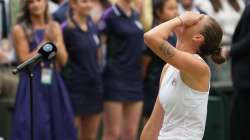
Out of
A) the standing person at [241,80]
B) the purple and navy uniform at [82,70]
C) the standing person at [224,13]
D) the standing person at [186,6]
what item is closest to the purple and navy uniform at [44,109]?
the purple and navy uniform at [82,70]

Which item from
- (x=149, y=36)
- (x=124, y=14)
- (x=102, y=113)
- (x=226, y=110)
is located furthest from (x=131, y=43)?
(x=149, y=36)

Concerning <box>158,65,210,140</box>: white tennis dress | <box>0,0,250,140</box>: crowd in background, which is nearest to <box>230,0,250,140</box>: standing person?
<box>0,0,250,140</box>: crowd in background

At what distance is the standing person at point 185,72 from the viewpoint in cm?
425

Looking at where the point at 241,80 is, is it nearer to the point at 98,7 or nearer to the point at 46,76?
the point at 46,76

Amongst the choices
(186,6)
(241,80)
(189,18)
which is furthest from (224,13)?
(189,18)

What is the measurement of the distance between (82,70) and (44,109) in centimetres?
89

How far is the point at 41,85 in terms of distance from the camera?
669cm

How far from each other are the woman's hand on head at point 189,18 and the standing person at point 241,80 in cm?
211

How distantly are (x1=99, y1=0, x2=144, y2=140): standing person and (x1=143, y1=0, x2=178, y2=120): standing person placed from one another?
0.32ft

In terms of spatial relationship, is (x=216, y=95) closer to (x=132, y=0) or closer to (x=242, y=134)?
(x=132, y=0)

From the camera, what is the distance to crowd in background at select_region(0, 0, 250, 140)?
6555 mm

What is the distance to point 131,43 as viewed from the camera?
7.71 m

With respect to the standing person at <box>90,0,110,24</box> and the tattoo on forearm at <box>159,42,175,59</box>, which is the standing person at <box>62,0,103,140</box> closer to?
the standing person at <box>90,0,110,24</box>

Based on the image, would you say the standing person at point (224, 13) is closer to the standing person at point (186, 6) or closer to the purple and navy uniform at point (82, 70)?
the standing person at point (186, 6)
